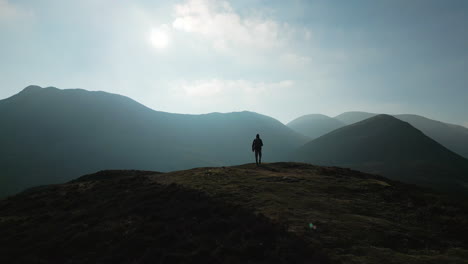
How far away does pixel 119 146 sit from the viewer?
195 metres

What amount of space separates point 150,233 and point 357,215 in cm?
1041

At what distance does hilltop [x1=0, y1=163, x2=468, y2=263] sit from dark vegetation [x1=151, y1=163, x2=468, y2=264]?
5 centimetres

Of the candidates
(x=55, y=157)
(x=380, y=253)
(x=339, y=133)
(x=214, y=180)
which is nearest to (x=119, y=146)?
(x=55, y=157)

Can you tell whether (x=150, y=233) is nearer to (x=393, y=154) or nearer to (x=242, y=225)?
(x=242, y=225)

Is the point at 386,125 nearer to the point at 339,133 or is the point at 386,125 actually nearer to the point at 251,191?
the point at 339,133

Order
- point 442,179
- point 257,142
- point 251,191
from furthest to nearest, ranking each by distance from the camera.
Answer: point 442,179
point 257,142
point 251,191

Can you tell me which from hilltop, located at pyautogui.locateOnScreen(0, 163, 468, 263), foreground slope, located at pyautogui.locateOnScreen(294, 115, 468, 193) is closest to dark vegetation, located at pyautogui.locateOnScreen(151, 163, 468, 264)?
hilltop, located at pyautogui.locateOnScreen(0, 163, 468, 263)

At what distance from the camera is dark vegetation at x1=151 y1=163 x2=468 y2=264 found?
8273mm

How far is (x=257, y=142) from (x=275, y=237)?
59.2 feet

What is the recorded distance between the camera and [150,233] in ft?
35.9

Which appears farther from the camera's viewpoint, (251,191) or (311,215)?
(251,191)

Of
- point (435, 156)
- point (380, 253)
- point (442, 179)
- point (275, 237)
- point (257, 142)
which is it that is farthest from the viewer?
point (435, 156)

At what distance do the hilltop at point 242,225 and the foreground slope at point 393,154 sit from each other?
311 ft

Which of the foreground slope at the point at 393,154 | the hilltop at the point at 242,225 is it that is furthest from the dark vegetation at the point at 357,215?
the foreground slope at the point at 393,154
